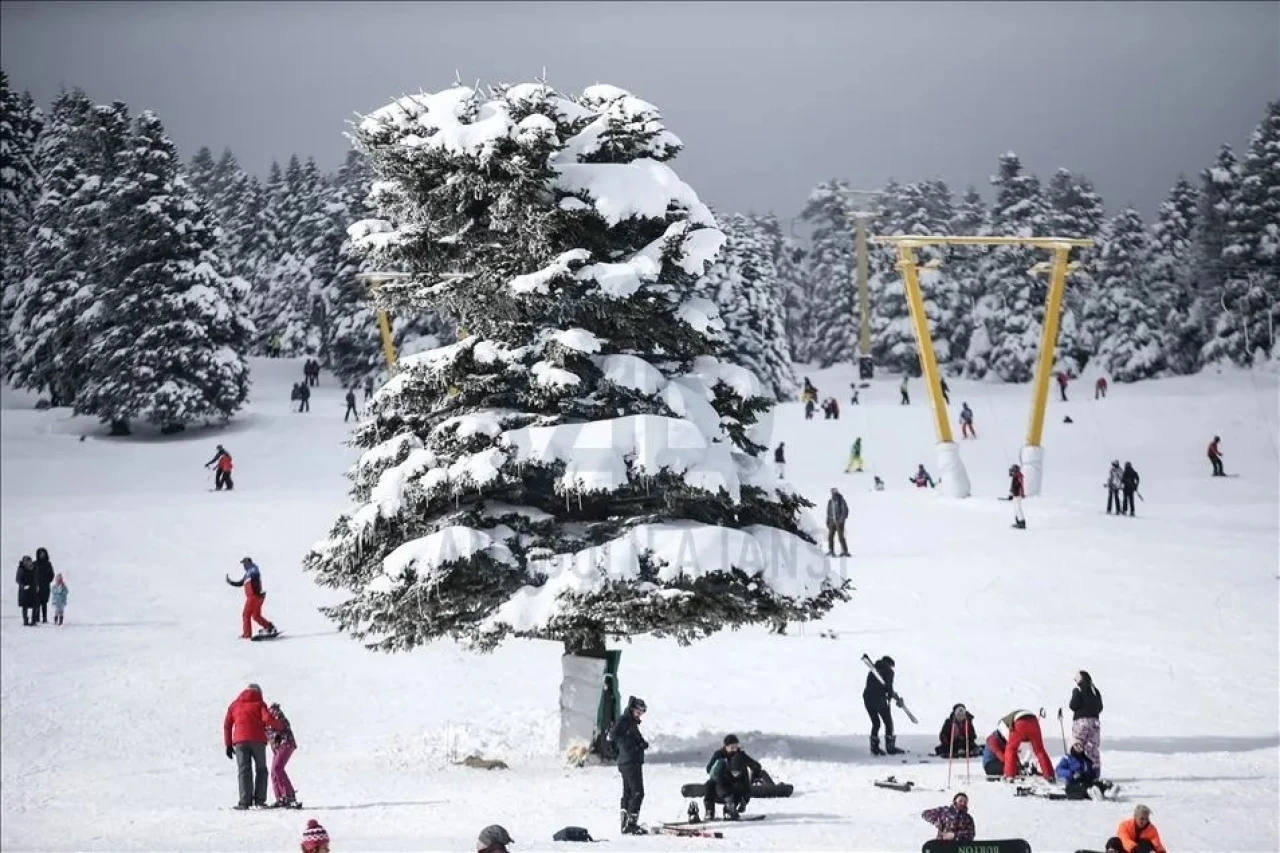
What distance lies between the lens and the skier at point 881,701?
1762cm

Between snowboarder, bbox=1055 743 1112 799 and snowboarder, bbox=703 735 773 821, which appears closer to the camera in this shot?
snowboarder, bbox=703 735 773 821

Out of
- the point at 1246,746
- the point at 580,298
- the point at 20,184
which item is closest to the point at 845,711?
the point at 1246,746

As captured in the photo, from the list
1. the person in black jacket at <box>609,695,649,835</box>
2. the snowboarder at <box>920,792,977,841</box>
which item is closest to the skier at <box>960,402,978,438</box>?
the person in black jacket at <box>609,695,649,835</box>

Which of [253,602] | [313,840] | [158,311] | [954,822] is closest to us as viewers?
[313,840]

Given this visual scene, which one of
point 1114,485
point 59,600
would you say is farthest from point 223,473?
point 1114,485

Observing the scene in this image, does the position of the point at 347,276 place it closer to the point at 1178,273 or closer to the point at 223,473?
the point at 223,473

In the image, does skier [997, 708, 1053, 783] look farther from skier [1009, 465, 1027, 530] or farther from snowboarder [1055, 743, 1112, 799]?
skier [1009, 465, 1027, 530]

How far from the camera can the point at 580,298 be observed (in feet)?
55.2

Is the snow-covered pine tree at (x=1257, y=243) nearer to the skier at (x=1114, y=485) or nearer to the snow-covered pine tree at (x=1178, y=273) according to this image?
the skier at (x=1114, y=485)

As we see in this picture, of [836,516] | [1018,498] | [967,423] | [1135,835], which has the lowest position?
[1135,835]

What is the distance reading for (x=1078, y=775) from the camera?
1484 cm

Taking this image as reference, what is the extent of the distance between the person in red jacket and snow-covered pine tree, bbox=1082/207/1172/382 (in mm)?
64919

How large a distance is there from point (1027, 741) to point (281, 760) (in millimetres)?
8004

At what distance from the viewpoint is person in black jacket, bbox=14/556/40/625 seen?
27.1 metres
